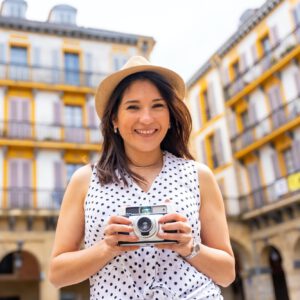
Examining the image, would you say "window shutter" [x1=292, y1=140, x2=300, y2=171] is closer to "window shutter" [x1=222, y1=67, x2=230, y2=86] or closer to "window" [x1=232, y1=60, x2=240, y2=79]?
"window" [x1=232, y1=60, x2=240, y2=79]

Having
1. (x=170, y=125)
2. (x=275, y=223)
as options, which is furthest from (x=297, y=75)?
(x=170, y=125)

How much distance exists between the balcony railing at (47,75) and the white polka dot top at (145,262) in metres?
20.8

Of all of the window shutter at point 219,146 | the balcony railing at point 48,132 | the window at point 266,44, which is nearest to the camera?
the balcony railing at point 48,132

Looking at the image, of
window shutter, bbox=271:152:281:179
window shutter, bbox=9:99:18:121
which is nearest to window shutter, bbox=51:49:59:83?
window shutter, bbox=9:99:18:121

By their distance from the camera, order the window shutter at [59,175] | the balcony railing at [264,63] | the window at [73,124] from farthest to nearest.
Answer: the window at [73,124] < the window shutter at [59,175] < the balcony railing at [264,63]

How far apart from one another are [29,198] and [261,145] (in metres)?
10.5

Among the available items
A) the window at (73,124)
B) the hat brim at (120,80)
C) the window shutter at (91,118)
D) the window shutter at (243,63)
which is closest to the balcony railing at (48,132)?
the window at (73,124)

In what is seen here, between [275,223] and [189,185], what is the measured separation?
1955cm

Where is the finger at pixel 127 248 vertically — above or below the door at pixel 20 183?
below

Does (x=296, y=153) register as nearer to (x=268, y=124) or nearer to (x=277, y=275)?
(x=268, y=124)

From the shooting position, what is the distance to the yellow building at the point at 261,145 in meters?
20.1

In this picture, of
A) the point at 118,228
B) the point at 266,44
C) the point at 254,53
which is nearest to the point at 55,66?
the point at 254,53

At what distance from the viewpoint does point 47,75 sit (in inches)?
887

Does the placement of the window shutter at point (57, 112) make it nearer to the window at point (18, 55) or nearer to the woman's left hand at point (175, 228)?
the window at point (18, 55)
